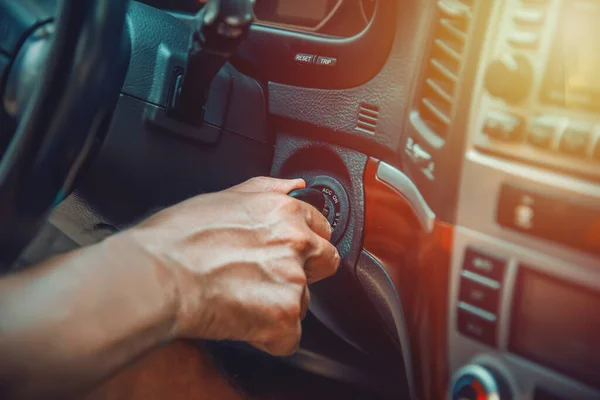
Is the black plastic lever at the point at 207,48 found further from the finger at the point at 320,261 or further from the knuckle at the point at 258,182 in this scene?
the finger at the point at 320,261

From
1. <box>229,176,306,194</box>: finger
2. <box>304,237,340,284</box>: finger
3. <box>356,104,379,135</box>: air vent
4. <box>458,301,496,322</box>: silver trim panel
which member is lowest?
<box>304,237,340,284</box>: finger

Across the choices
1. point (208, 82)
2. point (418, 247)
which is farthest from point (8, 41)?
point (418, 247)

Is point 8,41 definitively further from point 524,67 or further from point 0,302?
point 524,67

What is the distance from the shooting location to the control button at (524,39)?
670mm

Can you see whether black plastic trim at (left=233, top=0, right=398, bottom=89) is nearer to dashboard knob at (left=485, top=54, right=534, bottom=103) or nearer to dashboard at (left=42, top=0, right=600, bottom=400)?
dashboard at (left=42, top=0, right=600, bottom=400)

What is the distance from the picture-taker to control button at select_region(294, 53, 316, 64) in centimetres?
106

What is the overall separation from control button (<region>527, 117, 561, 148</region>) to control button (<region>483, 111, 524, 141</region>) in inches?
0.5

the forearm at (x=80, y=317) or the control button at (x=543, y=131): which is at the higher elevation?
the control button at (x=543, y=131)

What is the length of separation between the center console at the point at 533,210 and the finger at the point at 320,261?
198mm

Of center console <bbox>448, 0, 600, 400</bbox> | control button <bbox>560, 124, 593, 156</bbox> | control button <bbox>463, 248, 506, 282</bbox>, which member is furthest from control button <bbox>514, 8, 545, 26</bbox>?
control button <bbox>463, 248, 506, 282</bbox>

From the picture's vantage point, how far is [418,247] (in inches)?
34.5

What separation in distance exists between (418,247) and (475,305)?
0.14 metres

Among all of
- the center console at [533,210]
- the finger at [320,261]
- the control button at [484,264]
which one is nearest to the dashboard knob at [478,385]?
the center console at [533,210]

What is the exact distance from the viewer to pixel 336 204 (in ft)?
3.58
